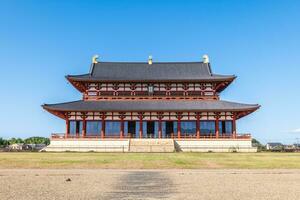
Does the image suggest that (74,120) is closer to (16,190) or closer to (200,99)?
(200,99)

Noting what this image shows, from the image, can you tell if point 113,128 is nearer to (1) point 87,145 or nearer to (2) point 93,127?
(2) point 93,127

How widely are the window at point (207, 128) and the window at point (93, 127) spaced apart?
15354mm

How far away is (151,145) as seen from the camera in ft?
143

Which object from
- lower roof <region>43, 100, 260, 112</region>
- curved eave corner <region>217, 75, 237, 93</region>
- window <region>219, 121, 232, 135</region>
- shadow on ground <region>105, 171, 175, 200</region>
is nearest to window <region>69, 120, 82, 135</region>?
lower roof <region>43, 100, 260, 112</region>

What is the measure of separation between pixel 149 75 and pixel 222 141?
1638 centimetres

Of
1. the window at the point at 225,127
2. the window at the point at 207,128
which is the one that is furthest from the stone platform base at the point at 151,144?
the window at the point at 225,127

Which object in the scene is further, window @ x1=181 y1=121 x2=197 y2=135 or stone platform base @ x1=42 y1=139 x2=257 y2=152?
window @ x1=181 y1=121 x2=197 y2=135

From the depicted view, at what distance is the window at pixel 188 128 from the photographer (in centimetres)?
4763

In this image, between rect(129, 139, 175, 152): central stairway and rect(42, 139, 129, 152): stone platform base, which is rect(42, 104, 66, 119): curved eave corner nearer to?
rect(42, 139, 129, 152): stone platform base

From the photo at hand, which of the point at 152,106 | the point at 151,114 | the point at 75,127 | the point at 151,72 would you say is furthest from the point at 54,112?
the point at 151,72

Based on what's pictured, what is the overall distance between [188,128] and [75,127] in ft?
56.0

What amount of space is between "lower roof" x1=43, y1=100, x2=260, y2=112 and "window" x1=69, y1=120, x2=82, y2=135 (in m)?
2.80

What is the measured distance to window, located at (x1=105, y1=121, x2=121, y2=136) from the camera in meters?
47.8

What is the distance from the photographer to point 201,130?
1869 inches
